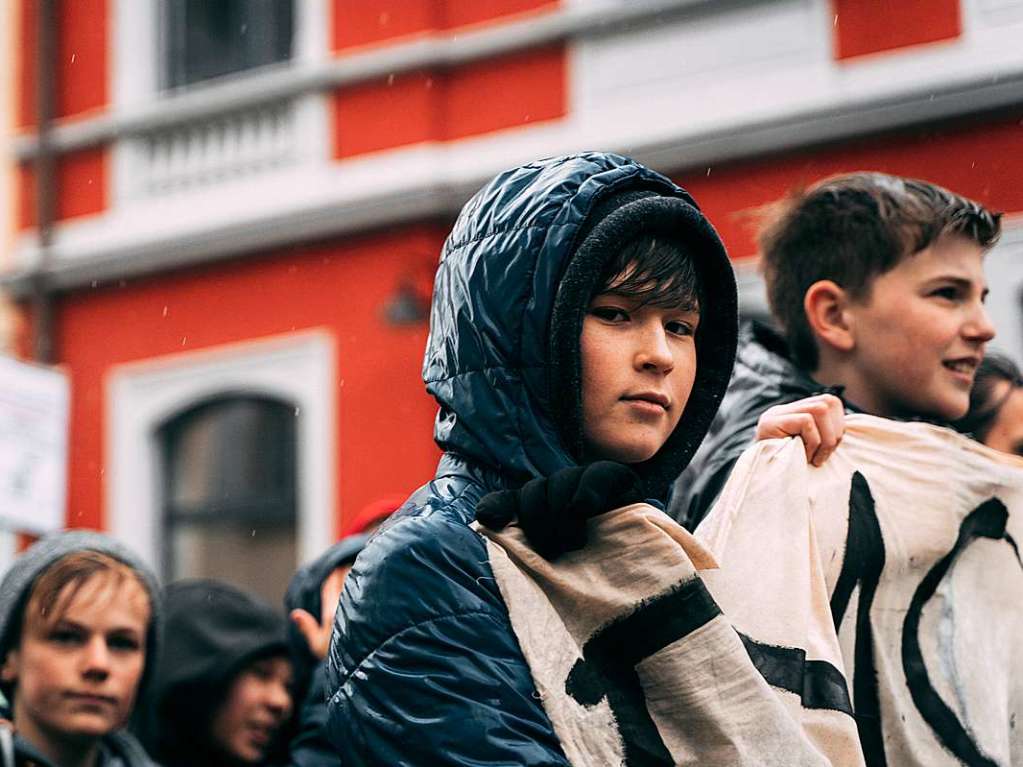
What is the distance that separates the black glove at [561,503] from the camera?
2.01 meters

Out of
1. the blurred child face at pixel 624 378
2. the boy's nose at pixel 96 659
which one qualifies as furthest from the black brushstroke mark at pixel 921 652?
the boy's nose at pixel 96 659

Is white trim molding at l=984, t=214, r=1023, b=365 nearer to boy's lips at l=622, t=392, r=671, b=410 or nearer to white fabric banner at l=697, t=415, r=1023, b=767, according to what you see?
white fabric banner at l=697, t=415, r=1023, b=767

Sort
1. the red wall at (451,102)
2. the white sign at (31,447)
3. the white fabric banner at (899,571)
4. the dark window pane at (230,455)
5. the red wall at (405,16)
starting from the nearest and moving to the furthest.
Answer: the white fabric banner at (899,571) → the white sign at (31,447) → the red wall at (451,102) → the red wall at (405,16) → the dark window pane at (230,455)

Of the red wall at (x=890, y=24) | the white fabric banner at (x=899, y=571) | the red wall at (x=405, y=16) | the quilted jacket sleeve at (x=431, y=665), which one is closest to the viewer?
the quilted jacket sleeve at (x=431, y=665)

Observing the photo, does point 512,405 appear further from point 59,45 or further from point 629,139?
point 59,45

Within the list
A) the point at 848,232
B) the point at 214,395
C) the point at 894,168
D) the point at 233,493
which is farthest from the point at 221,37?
the point at 848,232

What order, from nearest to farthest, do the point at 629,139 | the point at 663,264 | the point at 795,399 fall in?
the point at 663,264 → the point at 795,399 → the point at 629,139

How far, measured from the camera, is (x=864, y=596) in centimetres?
263

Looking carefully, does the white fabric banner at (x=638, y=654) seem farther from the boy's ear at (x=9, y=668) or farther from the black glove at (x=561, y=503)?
the boy's ear at (x=9, y=668)

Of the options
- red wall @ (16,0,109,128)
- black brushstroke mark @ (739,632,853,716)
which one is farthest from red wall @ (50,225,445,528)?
black brushstroke mark @ (739,632,853,716)

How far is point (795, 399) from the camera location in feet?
9.71

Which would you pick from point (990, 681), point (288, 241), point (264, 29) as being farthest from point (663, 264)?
point (264, 29)

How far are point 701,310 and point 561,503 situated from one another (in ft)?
1.74

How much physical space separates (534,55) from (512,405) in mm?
8384
